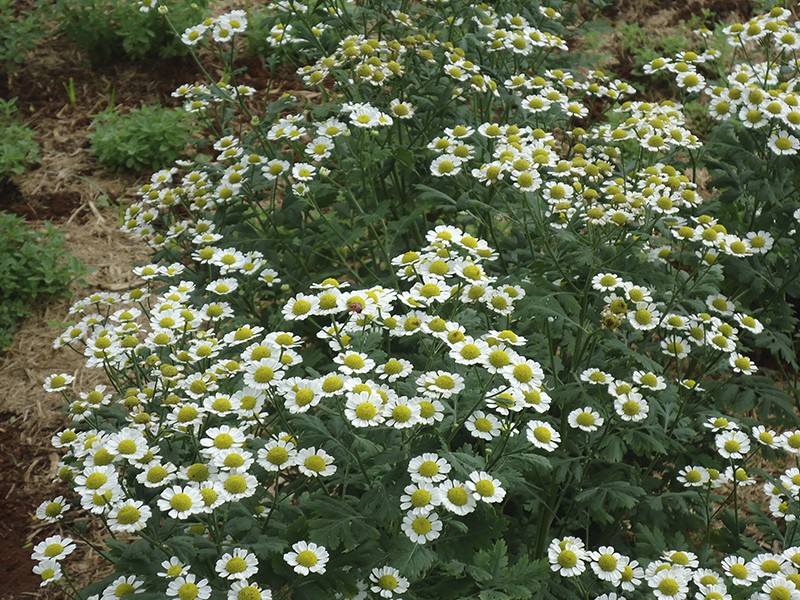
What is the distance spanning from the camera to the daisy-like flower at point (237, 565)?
88.6 inches

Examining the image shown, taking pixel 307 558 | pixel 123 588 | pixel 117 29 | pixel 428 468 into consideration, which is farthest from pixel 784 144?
pixel 117 29

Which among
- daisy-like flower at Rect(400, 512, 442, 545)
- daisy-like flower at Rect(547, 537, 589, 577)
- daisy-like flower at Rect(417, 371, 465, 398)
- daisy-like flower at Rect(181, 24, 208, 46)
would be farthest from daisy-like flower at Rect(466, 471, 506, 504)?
daisy-like flower at Rect(181, 24, 208, 46)

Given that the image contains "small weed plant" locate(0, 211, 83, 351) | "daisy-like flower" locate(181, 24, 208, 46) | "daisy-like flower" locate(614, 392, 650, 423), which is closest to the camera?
"daisy-like flower" locate(614, 392, 650, 423)

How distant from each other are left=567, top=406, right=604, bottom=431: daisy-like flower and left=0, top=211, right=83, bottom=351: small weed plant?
3288mm

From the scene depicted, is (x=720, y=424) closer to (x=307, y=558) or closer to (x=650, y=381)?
(x=650, y=381)

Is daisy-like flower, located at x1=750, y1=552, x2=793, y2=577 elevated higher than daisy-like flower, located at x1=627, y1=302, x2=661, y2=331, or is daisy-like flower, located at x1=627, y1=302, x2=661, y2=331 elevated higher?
daisy-like flower, located at x1=627, y1=302, x2=661, y2=331

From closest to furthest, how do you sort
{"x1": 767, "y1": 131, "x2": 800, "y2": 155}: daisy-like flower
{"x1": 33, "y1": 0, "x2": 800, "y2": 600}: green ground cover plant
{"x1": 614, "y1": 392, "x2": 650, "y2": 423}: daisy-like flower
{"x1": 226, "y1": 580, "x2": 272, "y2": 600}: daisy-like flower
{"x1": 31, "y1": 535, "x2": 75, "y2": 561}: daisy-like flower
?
{"x1": 226, "y1": 580, "x2": 272, "y2": 600}: daisy-like flower, {"x1": 33, "y1": 0, "x2": 800, "y2": 600}: green ground cover plant, {"x1": 31, "y1": 535, "x2": 75, "y2": 561}: daisy-like flower, {"x1": 614, "y1": 392, "x2": 650, "y2": 423}: daisy-like flower, {"x1": 767, "y1": 131, "x2": 800, "y2": 155}: daisy-like flower

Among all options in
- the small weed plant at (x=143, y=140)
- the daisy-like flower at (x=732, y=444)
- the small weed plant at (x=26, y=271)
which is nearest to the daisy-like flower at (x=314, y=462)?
the daisy-like flower at (x=732, y=444)

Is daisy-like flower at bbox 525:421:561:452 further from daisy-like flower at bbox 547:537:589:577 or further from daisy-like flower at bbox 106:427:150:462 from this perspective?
daisy-like flower at bbox 106:427:150:462

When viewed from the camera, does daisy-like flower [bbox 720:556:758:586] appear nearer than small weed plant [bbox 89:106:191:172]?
Yes

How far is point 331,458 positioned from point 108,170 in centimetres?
418

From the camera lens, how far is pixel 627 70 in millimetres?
6559

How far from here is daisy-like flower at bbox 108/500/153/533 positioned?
91.4 inches

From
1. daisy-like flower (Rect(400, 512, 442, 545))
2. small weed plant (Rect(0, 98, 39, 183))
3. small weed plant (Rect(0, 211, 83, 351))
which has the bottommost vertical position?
small weed plant (Rect(0, 211, 83, 351))
